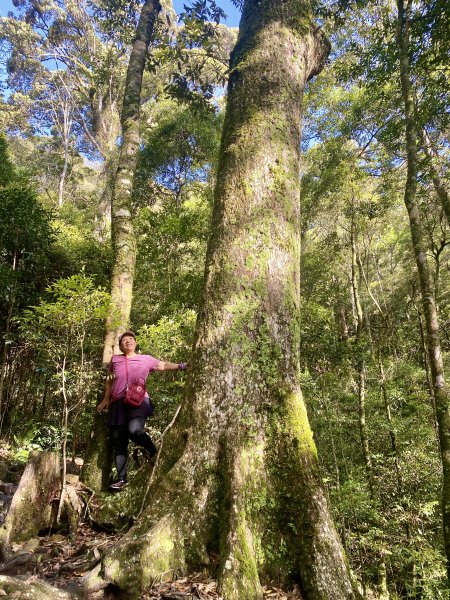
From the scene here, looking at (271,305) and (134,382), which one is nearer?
(271,305)

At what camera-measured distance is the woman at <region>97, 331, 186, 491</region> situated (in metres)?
3.97

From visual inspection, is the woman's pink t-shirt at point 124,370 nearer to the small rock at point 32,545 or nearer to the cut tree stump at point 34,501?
the cut tree stump at point 34,501

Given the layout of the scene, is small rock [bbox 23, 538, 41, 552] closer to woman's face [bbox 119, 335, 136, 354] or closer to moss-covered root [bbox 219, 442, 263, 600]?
moss-covered root [bbox 219, 442, 263, 600]

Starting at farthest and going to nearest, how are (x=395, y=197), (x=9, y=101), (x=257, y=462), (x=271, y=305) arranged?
1. (x=9, y=101)
2. (x=395, y=197)
3. (x=271, y=305)
4. (x=257, y=462)

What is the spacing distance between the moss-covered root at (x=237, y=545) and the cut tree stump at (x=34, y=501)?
1.75m

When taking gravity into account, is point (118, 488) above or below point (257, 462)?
below

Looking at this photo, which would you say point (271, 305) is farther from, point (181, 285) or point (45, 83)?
point (45, 83)

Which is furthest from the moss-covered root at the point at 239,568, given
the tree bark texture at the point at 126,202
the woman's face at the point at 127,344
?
the tree bark texture at the point at 126,202

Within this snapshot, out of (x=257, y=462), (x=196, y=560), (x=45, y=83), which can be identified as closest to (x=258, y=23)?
(x=257, y=462)

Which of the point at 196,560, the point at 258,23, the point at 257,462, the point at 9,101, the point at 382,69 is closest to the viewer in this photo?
the point at 196,560

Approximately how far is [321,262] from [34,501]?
48.5ft

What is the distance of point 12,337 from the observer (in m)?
7.07

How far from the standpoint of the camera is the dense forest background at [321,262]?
605 cm

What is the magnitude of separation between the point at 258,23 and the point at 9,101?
84.3ft
